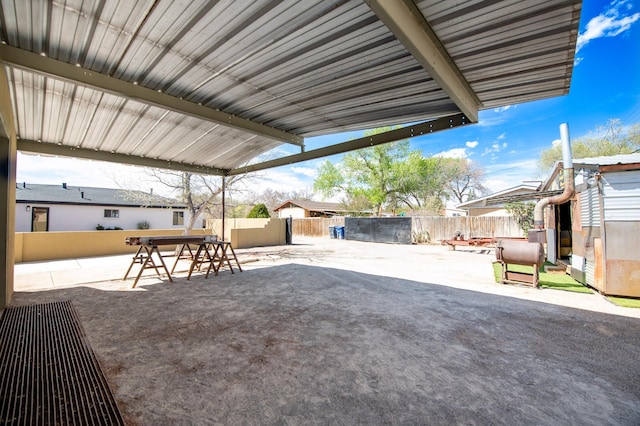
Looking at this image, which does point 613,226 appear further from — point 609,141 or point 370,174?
point 609,141

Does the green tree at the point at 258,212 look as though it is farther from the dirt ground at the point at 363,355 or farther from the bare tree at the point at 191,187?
the dirt ground at the point at 363,355

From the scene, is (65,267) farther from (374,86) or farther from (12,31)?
(374,86)

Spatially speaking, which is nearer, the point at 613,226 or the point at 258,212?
the point at 613,226

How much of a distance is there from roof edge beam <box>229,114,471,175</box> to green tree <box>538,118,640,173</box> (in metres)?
18.2

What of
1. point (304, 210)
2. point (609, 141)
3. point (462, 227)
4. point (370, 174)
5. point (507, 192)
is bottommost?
point (462, 227)

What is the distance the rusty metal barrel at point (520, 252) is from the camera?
4.95 metres

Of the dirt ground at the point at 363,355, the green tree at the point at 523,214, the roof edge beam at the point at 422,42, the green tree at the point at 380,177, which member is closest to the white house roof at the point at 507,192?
the green tree at the point at 523,214

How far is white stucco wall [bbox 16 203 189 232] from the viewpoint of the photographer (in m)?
14.4

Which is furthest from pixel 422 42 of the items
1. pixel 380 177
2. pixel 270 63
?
pixel 380 177

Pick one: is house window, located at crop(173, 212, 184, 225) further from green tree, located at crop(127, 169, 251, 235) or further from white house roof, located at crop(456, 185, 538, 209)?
white house roof, located at crop(456, 185, 538, 209)

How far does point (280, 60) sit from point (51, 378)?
328 cm

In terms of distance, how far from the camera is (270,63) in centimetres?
279

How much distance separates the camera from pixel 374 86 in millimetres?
3189

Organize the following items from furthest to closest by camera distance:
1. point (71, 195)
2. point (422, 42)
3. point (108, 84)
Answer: point (71, 195) < point (108, 84) < point (422, 42)
